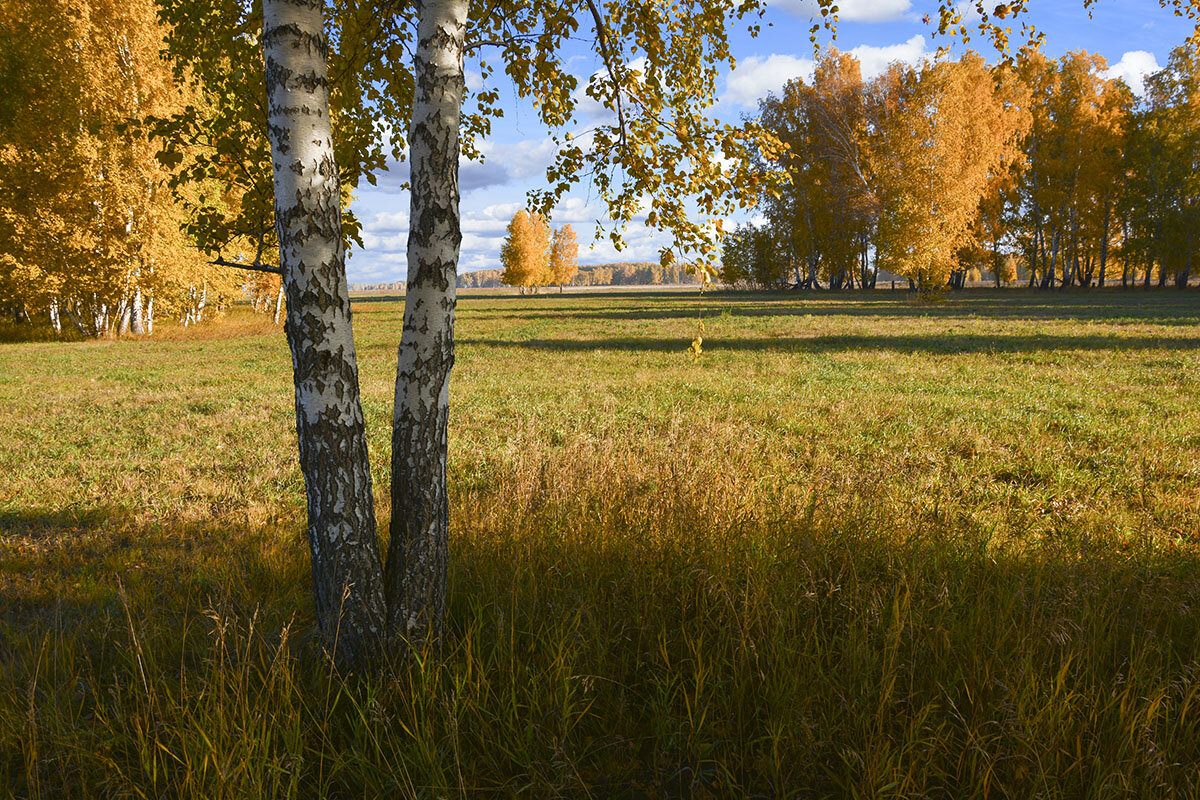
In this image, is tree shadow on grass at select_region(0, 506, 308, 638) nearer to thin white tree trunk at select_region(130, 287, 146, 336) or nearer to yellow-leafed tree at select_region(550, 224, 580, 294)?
thin white tree trunk at select_region(130, 287, 146, 336)

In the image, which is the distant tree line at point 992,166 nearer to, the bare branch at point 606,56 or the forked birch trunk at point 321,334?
the bare branch at point 606,56

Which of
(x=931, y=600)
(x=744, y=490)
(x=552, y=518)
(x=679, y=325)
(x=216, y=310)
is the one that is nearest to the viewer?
(x=931, y=600)

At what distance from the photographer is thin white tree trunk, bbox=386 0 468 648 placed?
2.86m

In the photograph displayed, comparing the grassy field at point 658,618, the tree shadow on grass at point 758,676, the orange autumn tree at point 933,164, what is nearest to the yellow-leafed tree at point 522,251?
the orange autumn tree at point 933,164

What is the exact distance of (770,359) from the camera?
15242mm

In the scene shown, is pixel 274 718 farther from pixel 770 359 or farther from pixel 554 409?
pixel 770 359

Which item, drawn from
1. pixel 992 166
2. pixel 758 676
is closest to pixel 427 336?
pixel 758 676

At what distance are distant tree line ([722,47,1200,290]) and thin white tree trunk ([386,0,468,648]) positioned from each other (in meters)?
29.2

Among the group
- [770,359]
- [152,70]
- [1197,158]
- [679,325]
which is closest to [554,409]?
[770,359]

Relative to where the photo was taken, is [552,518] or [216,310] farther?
[216,310]

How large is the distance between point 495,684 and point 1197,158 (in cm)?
5378

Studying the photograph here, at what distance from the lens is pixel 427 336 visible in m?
2.94

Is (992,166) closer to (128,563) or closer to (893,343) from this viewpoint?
(893,343)

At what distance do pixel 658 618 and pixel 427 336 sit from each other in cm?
198
